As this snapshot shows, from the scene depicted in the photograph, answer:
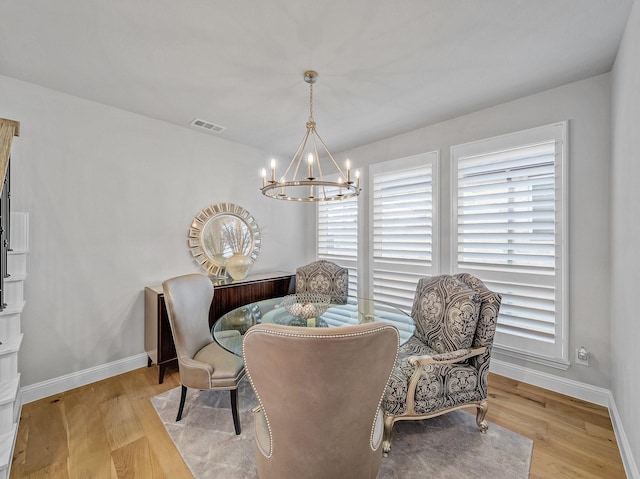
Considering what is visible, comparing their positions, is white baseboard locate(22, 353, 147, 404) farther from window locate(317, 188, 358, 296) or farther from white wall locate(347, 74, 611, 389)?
white wall locate(347, 74, 611, 389)

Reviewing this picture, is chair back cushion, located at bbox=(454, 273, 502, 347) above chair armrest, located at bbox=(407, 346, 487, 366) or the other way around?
above

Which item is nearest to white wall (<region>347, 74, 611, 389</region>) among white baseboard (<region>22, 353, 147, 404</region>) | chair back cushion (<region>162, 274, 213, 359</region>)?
chair back cushion (<region>162, 274, 213, 359</region>)

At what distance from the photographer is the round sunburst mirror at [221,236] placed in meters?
3.38

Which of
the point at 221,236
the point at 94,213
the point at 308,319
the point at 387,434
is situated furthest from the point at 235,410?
the point at 94,213

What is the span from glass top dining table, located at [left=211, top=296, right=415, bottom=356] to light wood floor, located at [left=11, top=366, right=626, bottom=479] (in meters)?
0.70

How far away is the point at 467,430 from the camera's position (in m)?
2.01

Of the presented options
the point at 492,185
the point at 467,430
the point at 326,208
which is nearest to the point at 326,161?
the point at 326,208

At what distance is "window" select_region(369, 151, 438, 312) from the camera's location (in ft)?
10.6

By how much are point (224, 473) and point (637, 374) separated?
239cm

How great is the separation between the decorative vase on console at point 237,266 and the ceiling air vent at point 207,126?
1514mm

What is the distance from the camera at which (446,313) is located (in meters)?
2.08

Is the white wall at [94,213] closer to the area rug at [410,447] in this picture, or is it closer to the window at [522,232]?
the area rug at [410,447]

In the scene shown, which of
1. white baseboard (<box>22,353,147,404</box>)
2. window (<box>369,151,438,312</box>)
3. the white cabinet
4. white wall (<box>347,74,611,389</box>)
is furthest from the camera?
window (<box>369,151,438,312</box>)

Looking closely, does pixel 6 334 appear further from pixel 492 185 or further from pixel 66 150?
pixel 492 185
